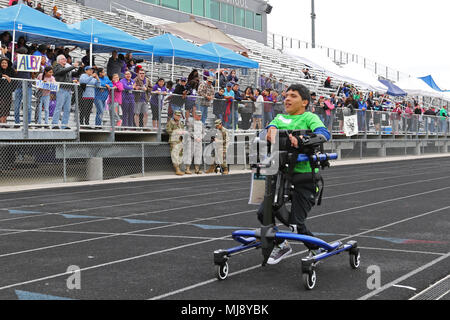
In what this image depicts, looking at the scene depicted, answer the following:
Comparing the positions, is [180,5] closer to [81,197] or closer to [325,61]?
[325,61]

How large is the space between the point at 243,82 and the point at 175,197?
1656 cm

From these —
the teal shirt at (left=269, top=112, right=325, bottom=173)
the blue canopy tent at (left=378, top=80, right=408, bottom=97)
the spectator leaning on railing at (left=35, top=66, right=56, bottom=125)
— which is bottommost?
the teal shirt at (left=269, top=112, right=325, bottom=173)

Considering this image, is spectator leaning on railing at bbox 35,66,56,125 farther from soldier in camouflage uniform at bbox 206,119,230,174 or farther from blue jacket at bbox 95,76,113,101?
soldier in camouflage uniform at bbox 206,119,230,174

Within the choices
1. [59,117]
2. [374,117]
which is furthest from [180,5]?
[59,117]

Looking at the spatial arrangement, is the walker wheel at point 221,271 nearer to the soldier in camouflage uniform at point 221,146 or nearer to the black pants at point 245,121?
the soldier in camouflage uniform at point 221,146

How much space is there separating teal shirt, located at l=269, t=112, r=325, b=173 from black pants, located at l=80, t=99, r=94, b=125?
35.2 ft

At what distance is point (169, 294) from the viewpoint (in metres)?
5.22

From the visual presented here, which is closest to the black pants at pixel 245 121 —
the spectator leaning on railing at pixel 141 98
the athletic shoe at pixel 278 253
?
the spectator leaning on railing at pixel 141 98

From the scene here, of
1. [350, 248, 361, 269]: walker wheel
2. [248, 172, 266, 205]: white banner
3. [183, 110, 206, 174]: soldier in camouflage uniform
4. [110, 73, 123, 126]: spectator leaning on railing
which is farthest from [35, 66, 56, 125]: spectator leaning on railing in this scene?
[350, 248, 361, 269]: walker wheel

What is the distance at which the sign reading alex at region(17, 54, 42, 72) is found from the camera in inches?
552

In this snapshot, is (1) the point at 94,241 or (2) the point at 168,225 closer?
(1) the point at 94,241

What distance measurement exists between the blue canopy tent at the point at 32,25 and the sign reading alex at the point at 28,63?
148cm

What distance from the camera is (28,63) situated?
14117mm

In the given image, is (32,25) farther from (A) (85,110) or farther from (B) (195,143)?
(B) (195,143)
